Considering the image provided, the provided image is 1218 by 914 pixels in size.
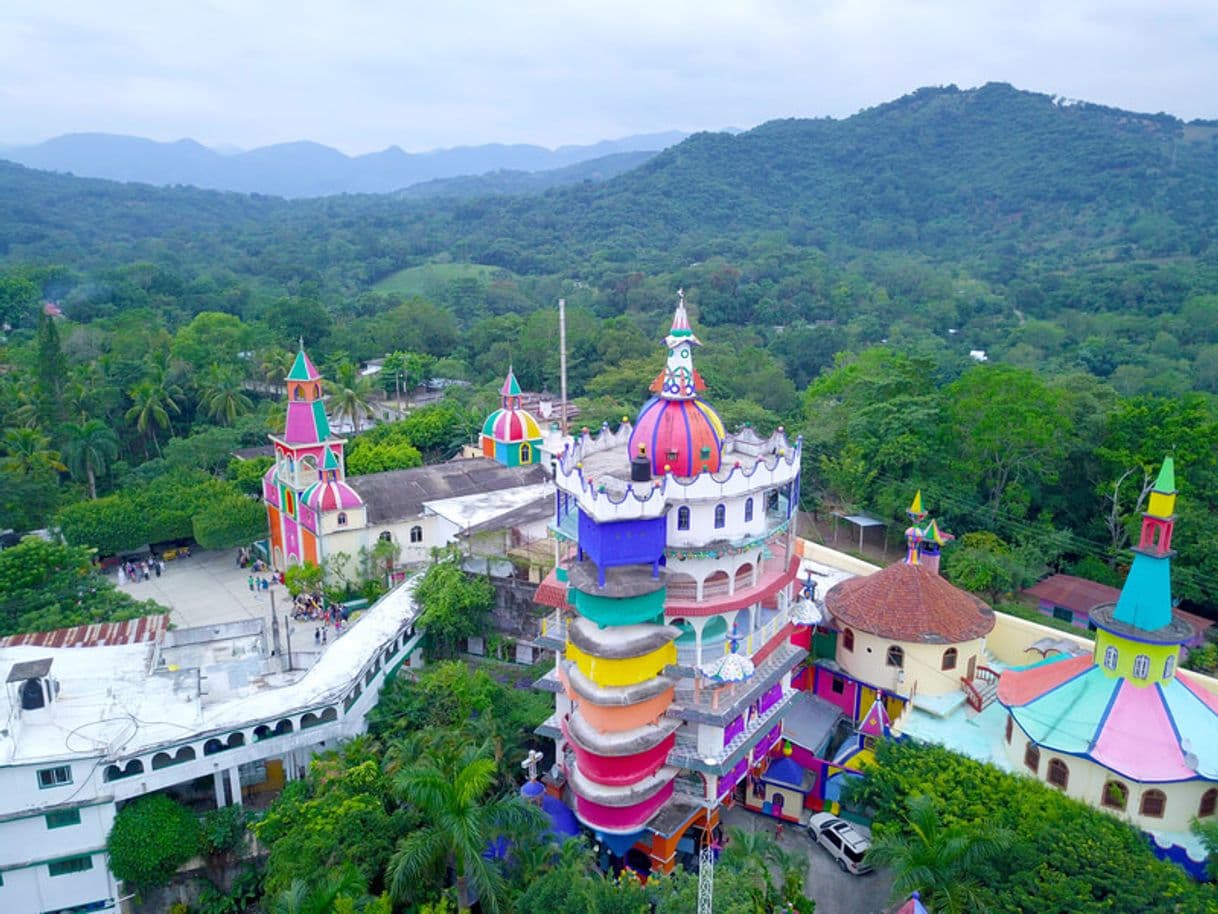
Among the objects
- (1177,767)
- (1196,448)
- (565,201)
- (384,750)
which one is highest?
(565,201)

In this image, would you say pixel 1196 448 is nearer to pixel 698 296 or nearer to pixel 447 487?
pixel 447 487

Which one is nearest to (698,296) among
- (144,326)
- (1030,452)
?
(144,326)

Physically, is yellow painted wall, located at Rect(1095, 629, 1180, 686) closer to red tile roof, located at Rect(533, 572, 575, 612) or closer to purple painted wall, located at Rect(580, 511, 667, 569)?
purple painted wall, located at Rect(580, 511, 667, 569)

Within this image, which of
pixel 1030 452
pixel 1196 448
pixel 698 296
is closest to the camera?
pixel 1196 448

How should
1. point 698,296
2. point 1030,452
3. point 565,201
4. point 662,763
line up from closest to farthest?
point 662,763
point 1030,452
point 698,296
point 565,201

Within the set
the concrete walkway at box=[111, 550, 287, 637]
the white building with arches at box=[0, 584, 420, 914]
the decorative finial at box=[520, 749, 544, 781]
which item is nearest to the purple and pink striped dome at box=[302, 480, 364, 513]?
the concrete walkway at box=[111, 550, 287, 637]
